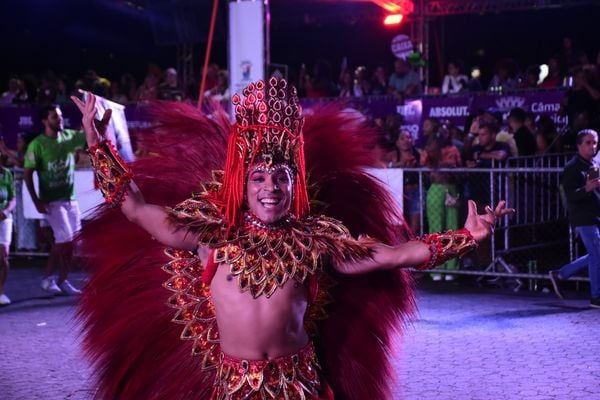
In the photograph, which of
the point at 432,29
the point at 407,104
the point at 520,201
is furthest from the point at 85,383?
the point at 432,29

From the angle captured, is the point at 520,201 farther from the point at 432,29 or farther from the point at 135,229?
the point at 432,29

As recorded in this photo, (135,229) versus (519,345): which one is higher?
(135,229)

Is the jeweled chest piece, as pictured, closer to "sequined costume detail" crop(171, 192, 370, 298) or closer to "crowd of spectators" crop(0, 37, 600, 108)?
Result: "sequined costume detail" crop(171, 192, 370, 298)

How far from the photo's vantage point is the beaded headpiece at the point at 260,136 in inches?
143

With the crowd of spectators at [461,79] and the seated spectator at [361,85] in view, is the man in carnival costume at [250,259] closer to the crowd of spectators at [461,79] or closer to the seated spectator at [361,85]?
the crowd of spectators at [461,79]

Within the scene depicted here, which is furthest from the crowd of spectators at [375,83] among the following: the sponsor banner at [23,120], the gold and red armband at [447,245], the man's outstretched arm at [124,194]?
the gold and red armband at [447,245]

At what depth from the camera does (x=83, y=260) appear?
4.35 metres

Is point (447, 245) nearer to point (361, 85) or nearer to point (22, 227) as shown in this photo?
point (22, 227)

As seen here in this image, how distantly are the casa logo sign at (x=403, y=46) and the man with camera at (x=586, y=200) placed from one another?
304 inches

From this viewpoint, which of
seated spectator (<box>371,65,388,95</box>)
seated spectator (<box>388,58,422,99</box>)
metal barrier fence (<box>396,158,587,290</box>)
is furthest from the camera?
seated spectator (<box>371,65,388,95</box>)

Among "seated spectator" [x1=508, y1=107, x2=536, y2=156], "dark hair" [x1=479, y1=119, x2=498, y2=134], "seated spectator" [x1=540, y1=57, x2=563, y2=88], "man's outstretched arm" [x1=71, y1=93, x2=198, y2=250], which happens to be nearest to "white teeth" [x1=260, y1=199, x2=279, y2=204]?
"man's outstretched arm" [x1=71, y1=93, x2=198, y2=250]

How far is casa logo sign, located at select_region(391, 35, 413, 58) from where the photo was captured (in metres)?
16.0

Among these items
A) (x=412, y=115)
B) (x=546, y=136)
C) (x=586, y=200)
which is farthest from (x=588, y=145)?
(x=412, y=115)

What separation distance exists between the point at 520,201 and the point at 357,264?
6.67 meters
